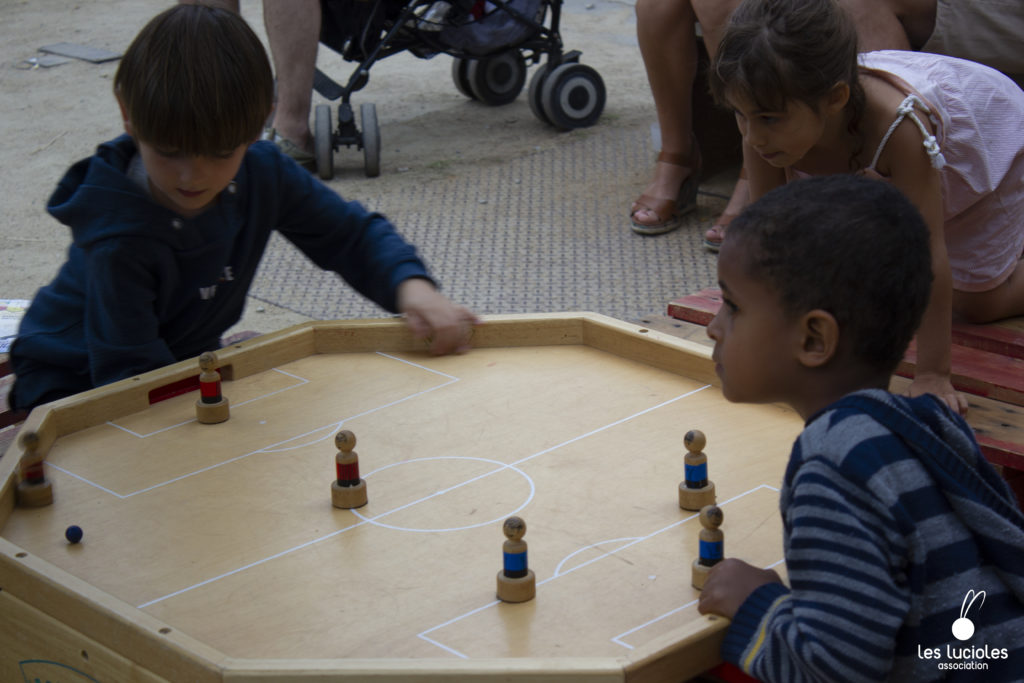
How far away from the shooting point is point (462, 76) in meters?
4.88

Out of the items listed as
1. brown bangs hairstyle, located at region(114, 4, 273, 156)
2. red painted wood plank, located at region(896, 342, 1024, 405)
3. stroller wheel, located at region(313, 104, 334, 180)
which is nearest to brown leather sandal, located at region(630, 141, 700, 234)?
stroller wheel, located at region(313, 104, 334, 180)

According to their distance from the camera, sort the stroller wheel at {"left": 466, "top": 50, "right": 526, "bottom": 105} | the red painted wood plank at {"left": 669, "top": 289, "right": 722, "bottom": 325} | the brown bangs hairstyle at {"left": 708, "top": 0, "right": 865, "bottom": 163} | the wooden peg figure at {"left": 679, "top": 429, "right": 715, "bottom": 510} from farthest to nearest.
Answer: the stroller wheel at {"left": 466, "top": 50, "right": 526, "bottom": 105} → the red painted wood plank at {"left": 669, "top": 289, "right": 722, "bottom": 325} → the brown bangs hairstyle at {"left": 708, "top": 0, "right": 865, "bottom": 163} → the wooden peg figure at {"left": 679, "top": 429, "right": 715, "bottom": 510}

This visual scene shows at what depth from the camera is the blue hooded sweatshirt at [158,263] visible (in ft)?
5.66

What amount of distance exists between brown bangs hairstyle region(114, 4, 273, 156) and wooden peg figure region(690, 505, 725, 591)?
0.88 m

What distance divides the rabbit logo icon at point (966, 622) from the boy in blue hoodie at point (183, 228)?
0.94 meters

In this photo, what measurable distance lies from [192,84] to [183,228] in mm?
249

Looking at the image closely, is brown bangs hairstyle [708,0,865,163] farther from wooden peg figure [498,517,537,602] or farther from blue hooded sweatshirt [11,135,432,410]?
wooden peg figure [498,517,537,602]

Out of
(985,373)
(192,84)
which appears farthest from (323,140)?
(985,373)

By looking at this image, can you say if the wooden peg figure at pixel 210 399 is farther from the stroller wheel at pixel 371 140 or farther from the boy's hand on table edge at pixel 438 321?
the stroller wheel at pixel 371 140

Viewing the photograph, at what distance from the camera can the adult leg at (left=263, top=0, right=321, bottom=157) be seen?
3818 millimetres

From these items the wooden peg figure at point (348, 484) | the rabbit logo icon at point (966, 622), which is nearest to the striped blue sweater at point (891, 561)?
the rabbit logo icon at point (966, 622)

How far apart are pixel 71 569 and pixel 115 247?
0.58m

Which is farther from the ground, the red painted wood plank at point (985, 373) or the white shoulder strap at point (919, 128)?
the white shoulder strap at point (919, 128)

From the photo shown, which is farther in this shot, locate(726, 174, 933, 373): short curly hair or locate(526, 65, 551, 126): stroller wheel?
locate(526, 65, 551, 126): stroller wheel
